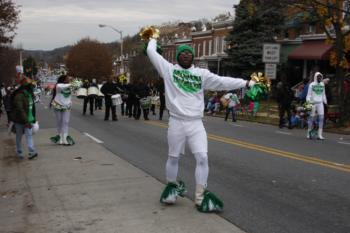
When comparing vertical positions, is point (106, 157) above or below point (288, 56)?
below

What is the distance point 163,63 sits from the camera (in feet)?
23.3

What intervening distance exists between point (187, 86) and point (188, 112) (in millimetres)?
338

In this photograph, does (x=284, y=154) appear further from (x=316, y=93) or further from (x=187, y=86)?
(x=187, y=86)

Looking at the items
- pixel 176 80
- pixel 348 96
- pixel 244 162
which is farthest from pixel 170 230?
pixel 348 96

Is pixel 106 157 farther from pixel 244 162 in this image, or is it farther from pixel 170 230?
pixel 170 230

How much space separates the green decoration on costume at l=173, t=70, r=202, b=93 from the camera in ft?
22.8

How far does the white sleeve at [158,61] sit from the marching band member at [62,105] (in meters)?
6.68

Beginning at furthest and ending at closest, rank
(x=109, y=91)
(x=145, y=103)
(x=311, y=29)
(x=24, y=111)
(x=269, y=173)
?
(x=311, y=29) → (x=109, y=91) → (x=145, y=103) → (x=24, y=111) → (x=269, y=173)

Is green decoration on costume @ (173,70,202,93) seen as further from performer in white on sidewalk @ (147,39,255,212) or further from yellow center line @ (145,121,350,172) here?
yellow center line @ (145,121,350,172)

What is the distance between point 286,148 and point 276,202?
6141mm

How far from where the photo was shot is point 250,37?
42.2 m

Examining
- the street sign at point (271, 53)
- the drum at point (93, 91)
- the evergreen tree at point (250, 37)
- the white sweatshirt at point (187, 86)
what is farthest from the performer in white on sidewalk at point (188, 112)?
the evergreen tree at point (250, 37)

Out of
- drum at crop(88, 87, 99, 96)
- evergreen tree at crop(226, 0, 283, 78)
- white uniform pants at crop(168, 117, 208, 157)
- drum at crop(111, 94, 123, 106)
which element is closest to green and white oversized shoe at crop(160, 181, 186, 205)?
white uniform pants at crop(168, 117, 208, 157)

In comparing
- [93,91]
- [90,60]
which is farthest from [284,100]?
[90,60]
